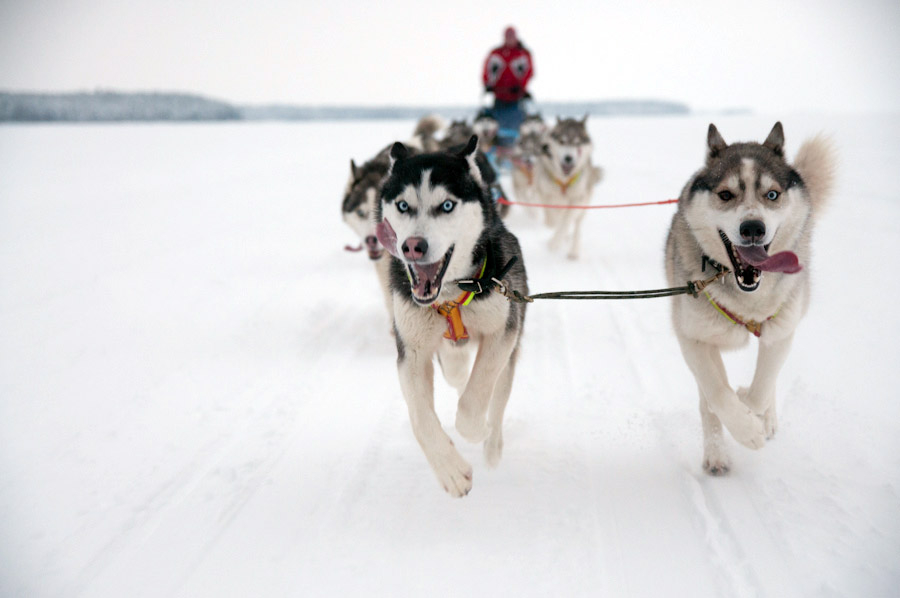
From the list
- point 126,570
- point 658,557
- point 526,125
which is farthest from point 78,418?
point 526,125

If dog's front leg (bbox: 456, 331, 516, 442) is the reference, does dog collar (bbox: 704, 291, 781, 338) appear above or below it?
above

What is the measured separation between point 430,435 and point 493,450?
0.42 meters

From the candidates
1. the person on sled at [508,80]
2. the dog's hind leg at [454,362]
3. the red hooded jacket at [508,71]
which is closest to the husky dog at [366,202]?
the dog's hind leg at [454,362]

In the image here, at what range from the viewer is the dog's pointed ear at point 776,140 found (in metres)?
2.03

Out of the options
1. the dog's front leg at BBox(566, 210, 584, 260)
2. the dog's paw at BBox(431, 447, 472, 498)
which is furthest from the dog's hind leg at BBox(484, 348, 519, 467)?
the dog's front leg at BBox(566, 210, 584, 260)

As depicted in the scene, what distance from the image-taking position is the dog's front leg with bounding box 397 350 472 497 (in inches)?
75.7

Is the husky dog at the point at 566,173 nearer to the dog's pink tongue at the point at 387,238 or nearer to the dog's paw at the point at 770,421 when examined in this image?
the dog's paw at the point at 770,421

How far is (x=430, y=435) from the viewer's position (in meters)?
1.94

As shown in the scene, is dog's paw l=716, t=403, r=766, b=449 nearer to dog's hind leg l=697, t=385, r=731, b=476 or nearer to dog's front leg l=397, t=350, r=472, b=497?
dog's hind leg l=697, t=385, r=731, b=476

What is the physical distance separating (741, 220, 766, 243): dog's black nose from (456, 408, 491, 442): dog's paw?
1.03 m

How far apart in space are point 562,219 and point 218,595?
457 cm

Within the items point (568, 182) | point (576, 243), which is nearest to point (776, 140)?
point (576, 243)

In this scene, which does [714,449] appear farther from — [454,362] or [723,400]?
[454,362]

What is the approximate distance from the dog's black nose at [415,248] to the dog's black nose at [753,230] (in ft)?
3.19
